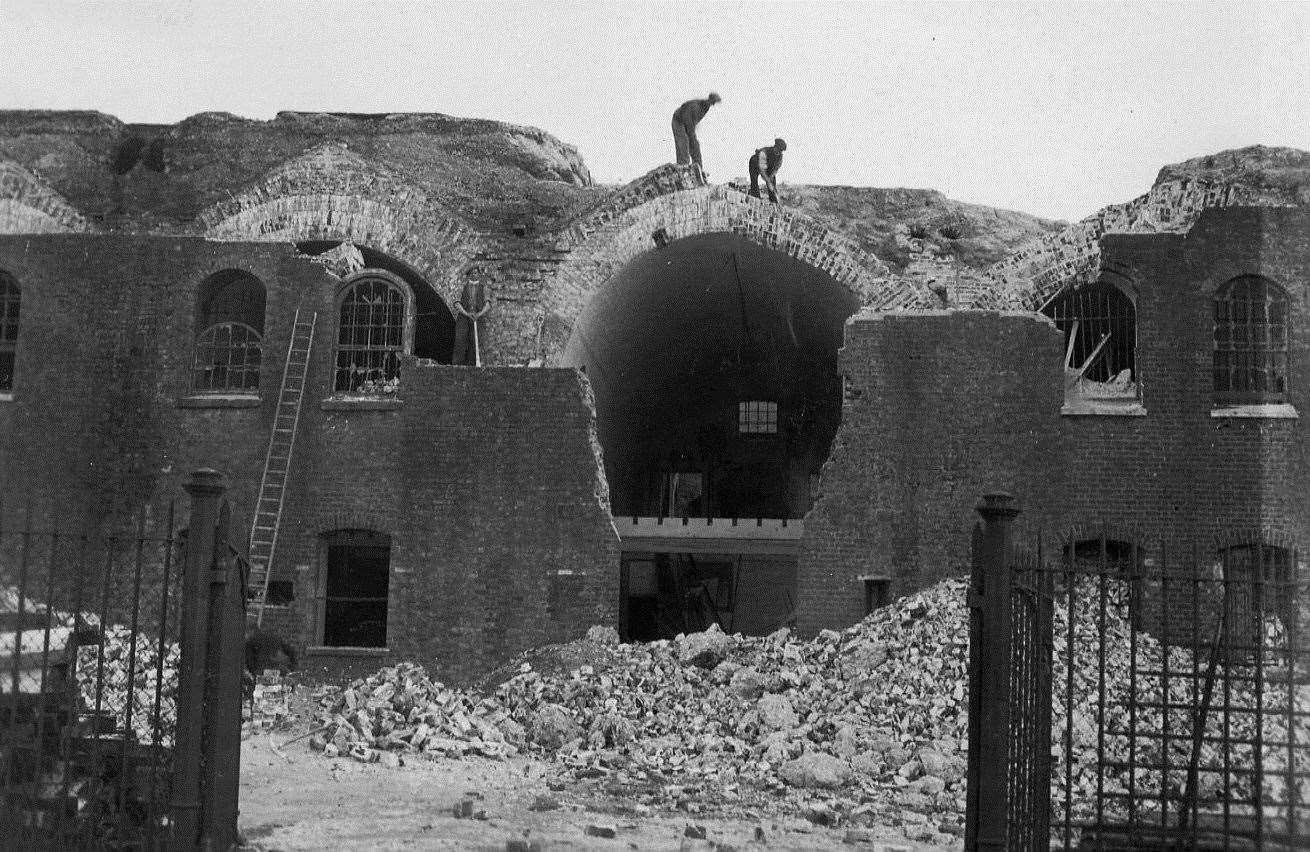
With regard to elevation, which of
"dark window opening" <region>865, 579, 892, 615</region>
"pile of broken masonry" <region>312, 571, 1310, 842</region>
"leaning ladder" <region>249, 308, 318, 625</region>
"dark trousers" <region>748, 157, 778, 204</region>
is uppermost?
"dark trousers" <region>748, 157, 778, 204</region>

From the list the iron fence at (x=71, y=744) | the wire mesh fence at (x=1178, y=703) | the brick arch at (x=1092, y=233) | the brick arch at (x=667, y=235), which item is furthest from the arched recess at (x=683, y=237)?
the iron fence at (x=71, y=744)

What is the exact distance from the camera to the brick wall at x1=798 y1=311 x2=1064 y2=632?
18.6m

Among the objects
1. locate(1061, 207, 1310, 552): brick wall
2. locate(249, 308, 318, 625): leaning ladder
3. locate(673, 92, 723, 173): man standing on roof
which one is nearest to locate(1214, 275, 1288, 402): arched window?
locate(1061, 207, 1310, 552): brick wall

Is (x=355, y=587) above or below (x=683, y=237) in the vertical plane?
below

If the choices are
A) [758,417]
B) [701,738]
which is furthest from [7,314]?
[758,417]

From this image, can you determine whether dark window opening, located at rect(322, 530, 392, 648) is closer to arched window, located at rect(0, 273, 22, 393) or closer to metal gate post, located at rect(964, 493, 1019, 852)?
arched window, located at rect(0, 273, 22, 393)

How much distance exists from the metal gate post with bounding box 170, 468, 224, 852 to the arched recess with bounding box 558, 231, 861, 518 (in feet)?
39.4

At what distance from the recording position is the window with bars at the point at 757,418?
29469 mm

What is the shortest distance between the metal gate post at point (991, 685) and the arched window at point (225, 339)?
13.6 metres

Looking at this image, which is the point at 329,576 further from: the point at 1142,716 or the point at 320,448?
the point at 1142,716

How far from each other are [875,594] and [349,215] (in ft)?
29.7

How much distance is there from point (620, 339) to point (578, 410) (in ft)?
11.9

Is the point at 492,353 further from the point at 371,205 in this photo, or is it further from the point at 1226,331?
the point at 1226,331

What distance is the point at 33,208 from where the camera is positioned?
861 inches
